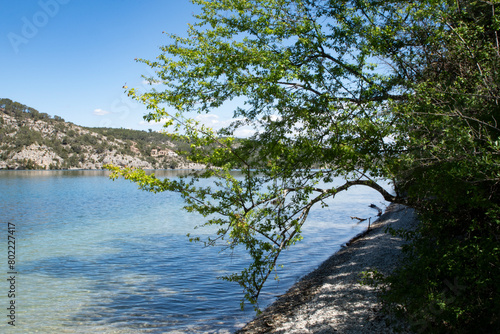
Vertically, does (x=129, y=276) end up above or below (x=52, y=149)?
below

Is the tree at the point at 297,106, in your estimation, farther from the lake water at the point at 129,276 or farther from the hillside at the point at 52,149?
the hillside at the point at 52,149

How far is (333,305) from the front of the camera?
8.69 m

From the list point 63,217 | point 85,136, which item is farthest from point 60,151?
point 63,217

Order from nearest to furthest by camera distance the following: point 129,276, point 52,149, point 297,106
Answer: point 297,106 < point 129,276 < point 52,149

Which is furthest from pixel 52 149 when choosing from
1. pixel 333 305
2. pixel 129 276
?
pixel 333 305

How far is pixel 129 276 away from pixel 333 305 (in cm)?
919

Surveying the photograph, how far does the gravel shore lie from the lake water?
1046mm

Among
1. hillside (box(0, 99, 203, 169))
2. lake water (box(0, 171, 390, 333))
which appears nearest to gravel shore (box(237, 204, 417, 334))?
lake water (box(0, 171, 390, 333))

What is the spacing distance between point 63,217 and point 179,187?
89.5 feet

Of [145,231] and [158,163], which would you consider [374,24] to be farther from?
[158,163]

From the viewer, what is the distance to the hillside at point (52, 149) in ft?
522

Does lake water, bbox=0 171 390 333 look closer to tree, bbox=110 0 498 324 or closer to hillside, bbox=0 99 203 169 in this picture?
tree, bbox=110 0 498 324

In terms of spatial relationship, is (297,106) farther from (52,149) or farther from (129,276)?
(52,149)

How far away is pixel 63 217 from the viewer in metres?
30.0
